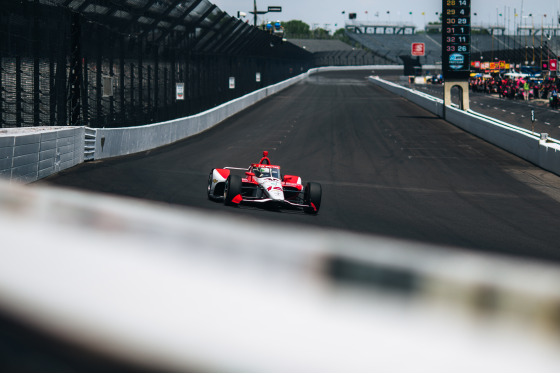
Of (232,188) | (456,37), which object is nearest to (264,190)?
(232,188)

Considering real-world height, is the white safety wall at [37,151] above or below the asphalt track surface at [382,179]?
above

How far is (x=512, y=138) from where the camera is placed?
2575 centimetres

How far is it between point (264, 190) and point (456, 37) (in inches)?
1119

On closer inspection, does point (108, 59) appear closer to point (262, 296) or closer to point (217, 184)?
point (217, 184)

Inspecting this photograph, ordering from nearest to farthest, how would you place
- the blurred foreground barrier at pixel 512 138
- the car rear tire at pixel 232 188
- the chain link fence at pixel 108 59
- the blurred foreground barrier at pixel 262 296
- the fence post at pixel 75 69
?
the blurred foreground barrier at pixel 262 296
the car rear tire at pixel 232 188
the chain link fence at pixel 108 59
the fence post at pixel 75 69
the blurred foreground barrier at pixel 512 138

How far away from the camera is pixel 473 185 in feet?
57.8

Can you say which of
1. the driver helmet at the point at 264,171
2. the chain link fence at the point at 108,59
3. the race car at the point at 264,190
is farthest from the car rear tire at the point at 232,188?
the chain link fence at the point at 108,59

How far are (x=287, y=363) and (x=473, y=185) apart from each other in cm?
1585

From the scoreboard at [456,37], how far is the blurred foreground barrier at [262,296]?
118 feet

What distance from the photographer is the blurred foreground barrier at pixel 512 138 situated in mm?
20984

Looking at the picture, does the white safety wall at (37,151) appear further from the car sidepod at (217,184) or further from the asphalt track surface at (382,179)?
the car sidepod at (217,184)

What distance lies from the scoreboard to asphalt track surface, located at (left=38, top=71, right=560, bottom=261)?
4349 mm

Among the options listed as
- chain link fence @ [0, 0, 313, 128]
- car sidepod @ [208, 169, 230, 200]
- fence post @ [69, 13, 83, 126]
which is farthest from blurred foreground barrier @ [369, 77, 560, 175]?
fence post @ [69, 13, 83, 126]

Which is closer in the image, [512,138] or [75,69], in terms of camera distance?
[75,69]
